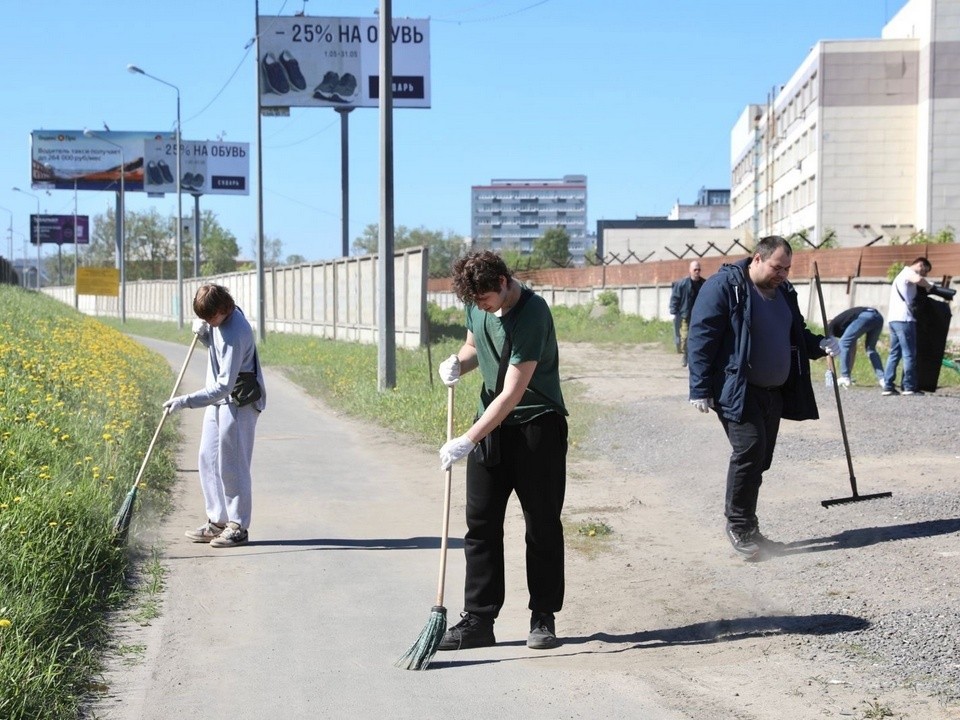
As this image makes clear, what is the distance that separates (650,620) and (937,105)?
183 ft

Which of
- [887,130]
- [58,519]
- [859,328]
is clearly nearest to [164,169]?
[887,130]

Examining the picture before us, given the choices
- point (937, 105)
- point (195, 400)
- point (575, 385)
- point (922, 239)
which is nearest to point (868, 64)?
point (937, 105)

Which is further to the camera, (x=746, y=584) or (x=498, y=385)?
(x=746, y=584)

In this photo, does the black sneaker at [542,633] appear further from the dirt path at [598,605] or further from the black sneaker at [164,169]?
the black sneaker at [164,169]

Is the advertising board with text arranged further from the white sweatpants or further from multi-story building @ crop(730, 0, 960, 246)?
the white sweatpants

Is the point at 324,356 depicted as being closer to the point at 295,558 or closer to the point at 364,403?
the point at 364,403

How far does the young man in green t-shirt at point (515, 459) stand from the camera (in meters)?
5.41

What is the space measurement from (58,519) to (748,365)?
386cm

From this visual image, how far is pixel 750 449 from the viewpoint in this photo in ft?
23.5

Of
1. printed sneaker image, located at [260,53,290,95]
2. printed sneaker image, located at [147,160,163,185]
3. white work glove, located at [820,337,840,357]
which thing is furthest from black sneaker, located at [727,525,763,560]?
printed sneaker image, located at [147,160,163,185]

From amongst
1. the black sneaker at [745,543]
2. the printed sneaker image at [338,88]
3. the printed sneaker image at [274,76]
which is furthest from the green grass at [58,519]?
the printed sneaker image at [338,88]

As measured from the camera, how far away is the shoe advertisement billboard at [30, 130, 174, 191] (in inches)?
2926

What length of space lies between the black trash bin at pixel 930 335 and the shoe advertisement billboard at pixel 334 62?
95.4 feet

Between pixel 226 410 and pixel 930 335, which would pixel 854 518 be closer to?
pixel 226 410
